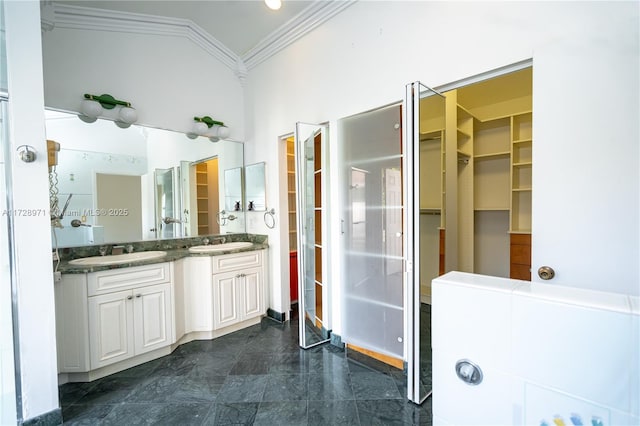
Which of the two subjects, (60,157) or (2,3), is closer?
(2,3)

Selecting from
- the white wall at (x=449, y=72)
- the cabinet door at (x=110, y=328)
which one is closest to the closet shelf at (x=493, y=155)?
the white wall at (x=449, y=72)

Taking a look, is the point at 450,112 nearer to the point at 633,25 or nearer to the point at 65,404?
the point at 633,25

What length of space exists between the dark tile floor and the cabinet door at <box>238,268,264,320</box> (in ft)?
1.69

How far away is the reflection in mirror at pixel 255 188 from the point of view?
343cm

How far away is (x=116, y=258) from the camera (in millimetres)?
2512

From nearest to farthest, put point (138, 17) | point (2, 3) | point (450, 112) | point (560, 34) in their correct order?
point (560, 34), point (2, 3), point (138, 17), point (450, 112)

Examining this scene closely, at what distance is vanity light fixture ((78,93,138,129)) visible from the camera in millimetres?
2502

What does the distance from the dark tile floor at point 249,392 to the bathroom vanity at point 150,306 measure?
0.61ft

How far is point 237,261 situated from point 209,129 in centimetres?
160

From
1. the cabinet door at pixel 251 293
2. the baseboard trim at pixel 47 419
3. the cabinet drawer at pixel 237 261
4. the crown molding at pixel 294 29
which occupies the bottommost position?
the baseboard trim at pixel 47 419

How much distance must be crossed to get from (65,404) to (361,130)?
9.50 feet

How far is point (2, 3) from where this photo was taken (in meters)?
1.59

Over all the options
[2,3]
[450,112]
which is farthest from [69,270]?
[450,112]

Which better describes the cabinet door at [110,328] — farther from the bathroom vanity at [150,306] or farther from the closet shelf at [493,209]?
the closet shelf at [493,209]
